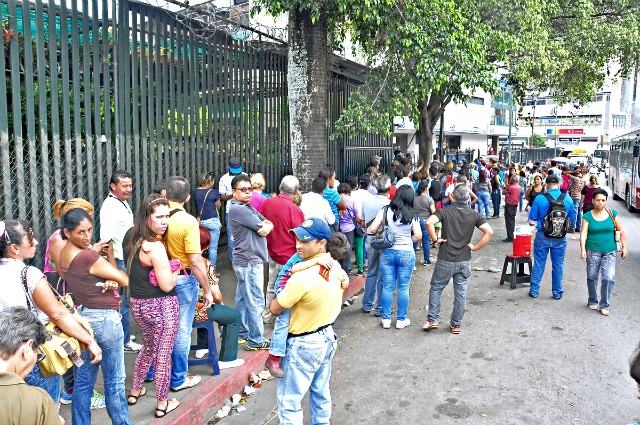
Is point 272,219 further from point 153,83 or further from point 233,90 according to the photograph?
point 233,90

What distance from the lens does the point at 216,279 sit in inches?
212

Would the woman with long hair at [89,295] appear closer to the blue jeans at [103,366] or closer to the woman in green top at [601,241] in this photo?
the blue jeans at [103,366]

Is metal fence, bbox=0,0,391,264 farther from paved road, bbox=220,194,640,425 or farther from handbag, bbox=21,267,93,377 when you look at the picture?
paved road, bbox=220,194,640,425

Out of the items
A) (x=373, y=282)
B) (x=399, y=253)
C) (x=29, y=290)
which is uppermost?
(x=29, y=290)

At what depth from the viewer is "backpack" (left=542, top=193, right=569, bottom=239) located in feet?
26.0

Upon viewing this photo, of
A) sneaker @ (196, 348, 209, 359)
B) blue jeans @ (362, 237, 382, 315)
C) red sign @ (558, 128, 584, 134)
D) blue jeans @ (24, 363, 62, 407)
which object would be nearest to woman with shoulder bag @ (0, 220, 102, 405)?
blue jeans @ (24, 363, 62, 407)

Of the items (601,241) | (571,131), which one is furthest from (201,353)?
(571,131)

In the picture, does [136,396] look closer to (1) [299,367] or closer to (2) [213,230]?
(1) [299,367]

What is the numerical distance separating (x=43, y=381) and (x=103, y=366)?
0.49m

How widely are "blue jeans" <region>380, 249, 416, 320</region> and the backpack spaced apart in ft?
7.49

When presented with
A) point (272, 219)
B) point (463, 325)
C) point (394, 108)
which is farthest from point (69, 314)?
point (394, 108)

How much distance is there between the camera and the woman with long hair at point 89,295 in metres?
3.74

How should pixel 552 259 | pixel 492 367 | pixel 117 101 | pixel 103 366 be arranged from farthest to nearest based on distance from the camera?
pixel 552 259
pixel 117 101
pixel 492 367
pixel 103 366

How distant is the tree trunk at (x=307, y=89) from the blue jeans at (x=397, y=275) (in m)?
3.12
